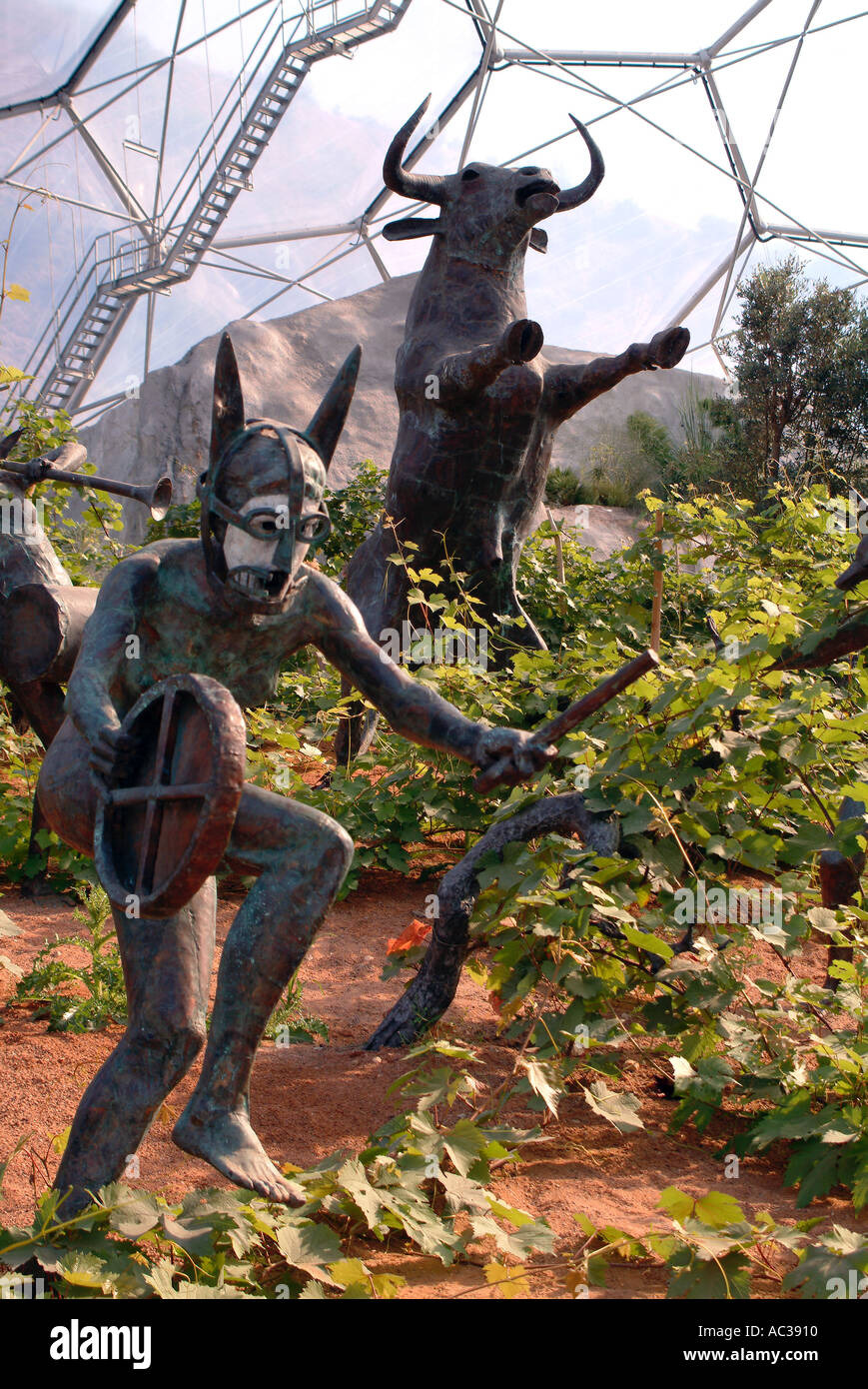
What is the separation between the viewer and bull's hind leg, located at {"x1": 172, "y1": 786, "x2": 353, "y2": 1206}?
2506mm

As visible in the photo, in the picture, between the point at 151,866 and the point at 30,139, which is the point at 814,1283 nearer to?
the point at 151,866

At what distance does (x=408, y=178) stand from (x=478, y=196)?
43cm

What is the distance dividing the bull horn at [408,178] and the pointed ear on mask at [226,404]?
4.10 meters

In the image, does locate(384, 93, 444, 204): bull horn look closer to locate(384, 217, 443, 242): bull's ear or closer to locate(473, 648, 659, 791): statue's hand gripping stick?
locate(384, 217, 443, 242): bull's ear

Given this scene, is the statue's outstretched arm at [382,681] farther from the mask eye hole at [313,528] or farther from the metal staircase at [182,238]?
the metal staircase at [182,238]

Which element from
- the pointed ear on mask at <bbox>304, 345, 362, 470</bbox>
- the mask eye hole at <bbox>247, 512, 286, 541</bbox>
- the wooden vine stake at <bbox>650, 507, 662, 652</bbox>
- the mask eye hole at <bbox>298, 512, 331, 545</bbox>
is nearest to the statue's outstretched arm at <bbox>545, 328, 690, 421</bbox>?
the wooden vine stake at <bbox>650, 507, 662, 652</bbox>

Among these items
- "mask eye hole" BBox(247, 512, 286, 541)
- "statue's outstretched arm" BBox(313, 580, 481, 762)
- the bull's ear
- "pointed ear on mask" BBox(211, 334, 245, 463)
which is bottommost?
"statue's outstretched arm" BBox(313, 580, 481, 762)

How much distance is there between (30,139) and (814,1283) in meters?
19.2

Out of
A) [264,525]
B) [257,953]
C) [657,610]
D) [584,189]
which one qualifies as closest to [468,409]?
[584,189]

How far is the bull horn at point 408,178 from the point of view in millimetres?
6492

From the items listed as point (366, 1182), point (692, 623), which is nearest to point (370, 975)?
point (366, 1182)

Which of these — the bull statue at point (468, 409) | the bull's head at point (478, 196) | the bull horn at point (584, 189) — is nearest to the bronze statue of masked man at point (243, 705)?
the bull statue at point (468, 409)

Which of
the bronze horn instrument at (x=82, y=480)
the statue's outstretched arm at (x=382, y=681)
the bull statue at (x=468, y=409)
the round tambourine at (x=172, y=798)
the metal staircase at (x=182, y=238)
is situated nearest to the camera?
the round tambourine at (x=172, y=798)

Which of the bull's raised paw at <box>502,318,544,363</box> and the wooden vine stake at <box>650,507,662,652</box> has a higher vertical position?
the bull's raised paw at <box>502,318,544,363</box>
